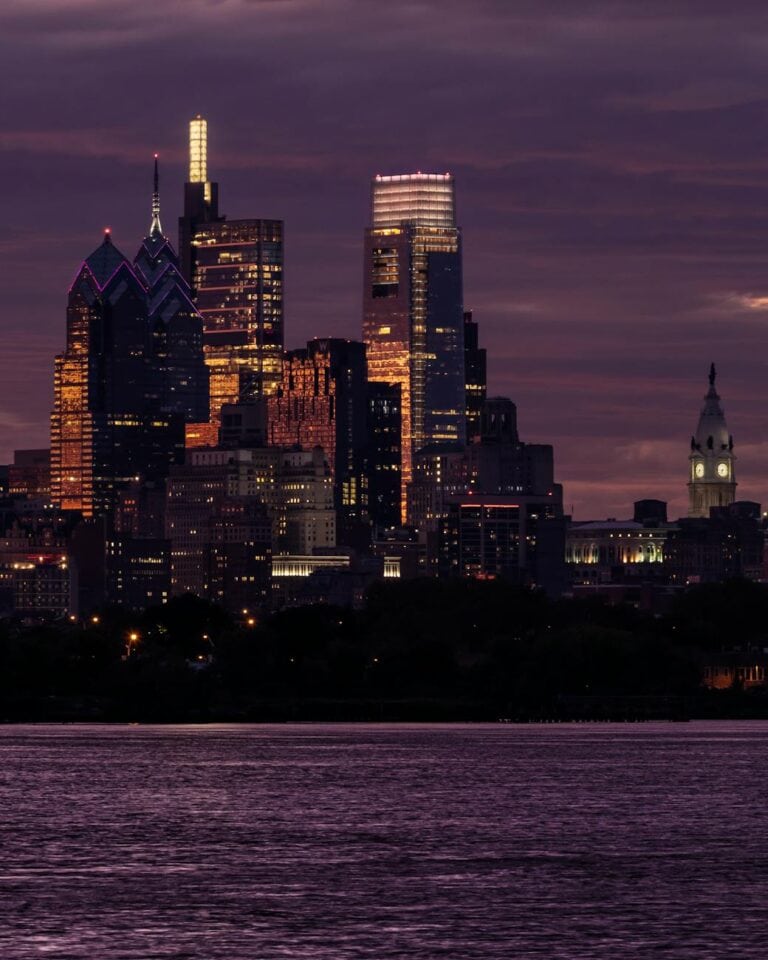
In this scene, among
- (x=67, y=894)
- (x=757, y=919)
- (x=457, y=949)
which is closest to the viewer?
(x=457, y=949)

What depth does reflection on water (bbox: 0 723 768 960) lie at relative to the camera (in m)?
87.1

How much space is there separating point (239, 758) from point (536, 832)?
56686 mm

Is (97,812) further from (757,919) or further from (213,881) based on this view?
(757,919)

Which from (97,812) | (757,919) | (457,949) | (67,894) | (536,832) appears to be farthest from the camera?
(97,812)

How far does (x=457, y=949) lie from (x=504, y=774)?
73915 mm

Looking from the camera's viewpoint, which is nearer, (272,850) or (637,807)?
(272,850)

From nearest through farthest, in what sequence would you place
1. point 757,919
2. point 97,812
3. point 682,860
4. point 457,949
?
point 457,949 → point 757,919 → point 682,860 → point 97,812

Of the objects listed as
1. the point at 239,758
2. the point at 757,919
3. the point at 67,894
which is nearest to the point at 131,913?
the point at 67,894

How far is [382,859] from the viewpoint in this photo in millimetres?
108562

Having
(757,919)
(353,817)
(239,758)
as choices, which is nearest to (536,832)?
(353,817)

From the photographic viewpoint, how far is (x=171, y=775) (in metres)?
156

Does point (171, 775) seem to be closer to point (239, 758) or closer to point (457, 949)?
point (239, 758)

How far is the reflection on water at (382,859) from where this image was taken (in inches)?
3430

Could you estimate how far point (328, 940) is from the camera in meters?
86.6
